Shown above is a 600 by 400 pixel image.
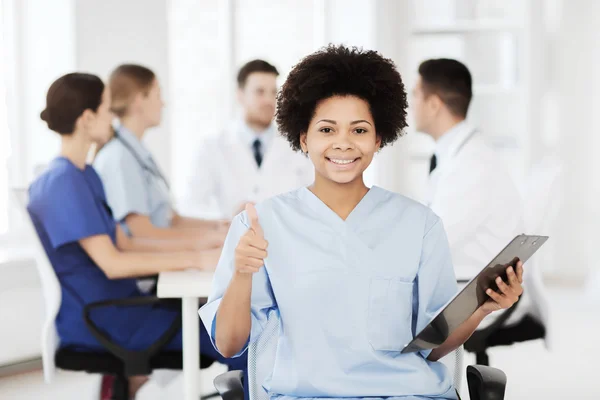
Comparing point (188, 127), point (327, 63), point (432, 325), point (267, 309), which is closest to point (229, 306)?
point (267, 309)

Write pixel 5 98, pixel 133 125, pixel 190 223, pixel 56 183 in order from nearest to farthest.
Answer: pixel 56 183
pixel 133 125
pixel 190 223
pixel 5 98

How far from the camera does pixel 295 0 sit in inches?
206

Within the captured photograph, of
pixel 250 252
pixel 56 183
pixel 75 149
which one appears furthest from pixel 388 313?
pixel 75 149

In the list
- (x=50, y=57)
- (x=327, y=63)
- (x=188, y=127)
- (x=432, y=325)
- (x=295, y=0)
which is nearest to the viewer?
(x=432, y=325)

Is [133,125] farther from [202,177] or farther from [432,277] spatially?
[432,277]

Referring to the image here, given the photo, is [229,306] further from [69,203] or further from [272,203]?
[69,203]

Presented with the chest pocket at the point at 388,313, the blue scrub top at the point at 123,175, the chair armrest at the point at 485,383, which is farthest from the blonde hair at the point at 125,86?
the chair armrest at the point at 485,383

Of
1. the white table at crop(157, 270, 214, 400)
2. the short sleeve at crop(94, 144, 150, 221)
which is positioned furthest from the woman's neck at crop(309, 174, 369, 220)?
the short sleeve at crop(94, 144, 150, 221)

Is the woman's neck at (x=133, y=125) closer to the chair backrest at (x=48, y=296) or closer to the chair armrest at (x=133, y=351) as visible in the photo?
the chair backrest at (x=48, y=296)

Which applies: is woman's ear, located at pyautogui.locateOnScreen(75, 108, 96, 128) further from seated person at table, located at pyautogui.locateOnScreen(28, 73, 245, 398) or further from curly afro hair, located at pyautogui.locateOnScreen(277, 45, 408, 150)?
curly afro hair, located at pyautogui.locateOnScreen(277, 45, 408, 150)

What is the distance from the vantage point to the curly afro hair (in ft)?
4.78

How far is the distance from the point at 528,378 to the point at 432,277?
2.21 metres

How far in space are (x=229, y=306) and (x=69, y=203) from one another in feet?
3.48

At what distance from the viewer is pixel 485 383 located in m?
1.39
